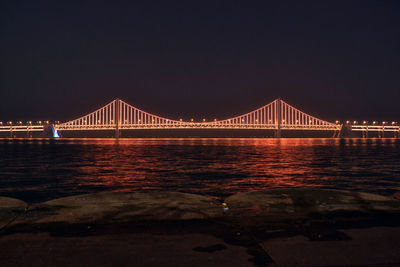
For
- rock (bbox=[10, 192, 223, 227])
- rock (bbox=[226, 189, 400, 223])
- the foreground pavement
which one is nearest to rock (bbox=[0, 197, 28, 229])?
the foreground pavement

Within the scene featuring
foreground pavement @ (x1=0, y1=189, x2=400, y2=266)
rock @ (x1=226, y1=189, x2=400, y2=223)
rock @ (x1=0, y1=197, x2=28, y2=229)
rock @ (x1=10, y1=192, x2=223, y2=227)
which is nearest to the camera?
foreground pavement @ (x1=0, y1=189, x2=400, y2=266)

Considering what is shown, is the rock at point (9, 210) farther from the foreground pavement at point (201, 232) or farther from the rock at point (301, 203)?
the rock at point (301, 203)

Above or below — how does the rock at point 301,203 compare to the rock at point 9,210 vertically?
below

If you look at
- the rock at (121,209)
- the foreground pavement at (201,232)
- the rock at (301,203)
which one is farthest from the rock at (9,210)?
the rock at (301,203)

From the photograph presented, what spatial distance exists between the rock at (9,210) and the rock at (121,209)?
0.54 ft

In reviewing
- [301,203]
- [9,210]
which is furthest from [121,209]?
[301,203]

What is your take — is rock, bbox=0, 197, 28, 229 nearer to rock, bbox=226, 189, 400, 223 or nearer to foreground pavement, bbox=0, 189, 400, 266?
foreground pavement, bbox=0, 189, 400, 266

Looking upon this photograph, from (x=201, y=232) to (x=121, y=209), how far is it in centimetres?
190

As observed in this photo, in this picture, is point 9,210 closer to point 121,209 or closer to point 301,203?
point 121,209

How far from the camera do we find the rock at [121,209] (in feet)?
17.7

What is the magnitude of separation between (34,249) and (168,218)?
6.60 feet

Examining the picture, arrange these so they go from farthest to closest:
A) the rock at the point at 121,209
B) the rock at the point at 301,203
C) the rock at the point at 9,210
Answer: the rock at the point at 301,203
the rock at the point at 121,209
the rock at the point at 9,210

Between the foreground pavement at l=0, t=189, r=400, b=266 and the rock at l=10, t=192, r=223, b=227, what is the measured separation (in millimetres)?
16

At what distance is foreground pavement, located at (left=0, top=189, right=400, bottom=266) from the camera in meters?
3.68
